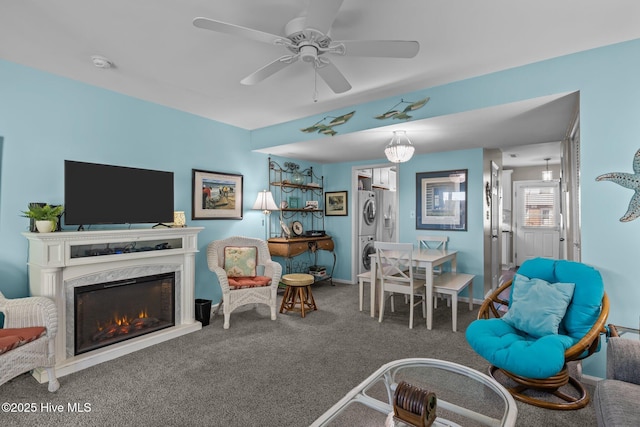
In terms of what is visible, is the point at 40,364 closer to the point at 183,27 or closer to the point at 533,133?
the point at 183,27

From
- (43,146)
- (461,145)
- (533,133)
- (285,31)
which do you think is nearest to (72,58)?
(43,146)

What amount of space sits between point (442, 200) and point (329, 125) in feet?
7.27

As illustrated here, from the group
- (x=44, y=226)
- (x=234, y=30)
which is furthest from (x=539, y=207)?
(x=44, y=226)

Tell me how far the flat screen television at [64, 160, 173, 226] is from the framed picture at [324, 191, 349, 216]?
3072mm

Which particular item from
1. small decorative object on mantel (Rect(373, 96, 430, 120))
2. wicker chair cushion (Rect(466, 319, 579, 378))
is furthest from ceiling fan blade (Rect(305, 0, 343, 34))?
wicker chair cushion (Rect(466, 319, 579, 378))

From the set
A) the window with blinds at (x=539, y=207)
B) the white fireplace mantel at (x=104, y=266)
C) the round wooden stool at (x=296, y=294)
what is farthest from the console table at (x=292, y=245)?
the window with blinds at (x=539, y=207)

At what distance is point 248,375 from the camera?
8.04 feet

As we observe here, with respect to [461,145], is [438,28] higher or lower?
higher

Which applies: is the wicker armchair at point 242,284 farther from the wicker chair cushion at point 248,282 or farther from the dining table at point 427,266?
the dining table at point 427,266

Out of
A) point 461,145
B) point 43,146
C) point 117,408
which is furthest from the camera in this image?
point 461,145

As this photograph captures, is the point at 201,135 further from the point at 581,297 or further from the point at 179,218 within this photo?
the point at 581,297

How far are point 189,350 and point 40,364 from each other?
1.04 m

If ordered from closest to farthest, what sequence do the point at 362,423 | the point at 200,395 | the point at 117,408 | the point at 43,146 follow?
the point at 362,423, the point at 117,408, the point at 200,395, the point at 43,146

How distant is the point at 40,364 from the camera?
7.18 ft
